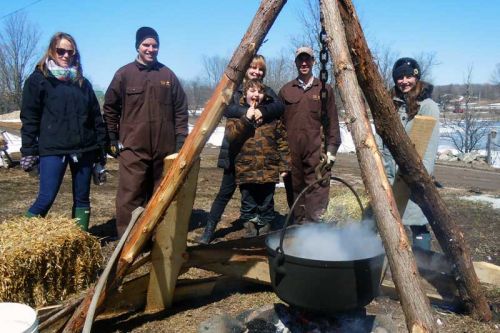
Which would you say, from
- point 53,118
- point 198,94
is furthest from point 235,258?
point 198,94

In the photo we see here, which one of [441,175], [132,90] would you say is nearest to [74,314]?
[132,90]

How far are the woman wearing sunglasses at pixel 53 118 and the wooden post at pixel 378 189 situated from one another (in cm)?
271

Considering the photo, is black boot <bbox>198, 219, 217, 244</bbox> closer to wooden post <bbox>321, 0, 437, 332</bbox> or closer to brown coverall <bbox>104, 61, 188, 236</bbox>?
brown coverall <bbox>104, 61, 188, 236</bbox>

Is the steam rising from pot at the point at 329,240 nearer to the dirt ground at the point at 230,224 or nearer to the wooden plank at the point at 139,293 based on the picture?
the dirt ground at the point at 230,224

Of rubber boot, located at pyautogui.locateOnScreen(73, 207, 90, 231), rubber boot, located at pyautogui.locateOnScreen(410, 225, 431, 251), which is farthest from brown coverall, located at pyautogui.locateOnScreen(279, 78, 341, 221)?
rubber boot, located at pyautogui.locateOnScreen(73, 207, 90, 231)

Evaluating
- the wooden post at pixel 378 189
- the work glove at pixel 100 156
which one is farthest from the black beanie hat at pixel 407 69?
the work glove at pixel 100 156

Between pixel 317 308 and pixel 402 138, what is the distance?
1.32 meters

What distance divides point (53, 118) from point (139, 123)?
2.60 feet

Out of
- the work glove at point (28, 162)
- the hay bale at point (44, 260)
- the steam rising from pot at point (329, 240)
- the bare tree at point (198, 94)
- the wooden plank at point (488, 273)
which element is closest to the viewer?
the steam rising from pot at point (329, 240)

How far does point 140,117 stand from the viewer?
4.49m

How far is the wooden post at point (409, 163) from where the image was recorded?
280cm

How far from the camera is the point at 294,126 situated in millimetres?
4914

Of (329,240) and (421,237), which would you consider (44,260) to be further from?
(421,237)

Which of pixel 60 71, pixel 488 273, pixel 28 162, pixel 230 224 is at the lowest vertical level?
pixel 230 224
